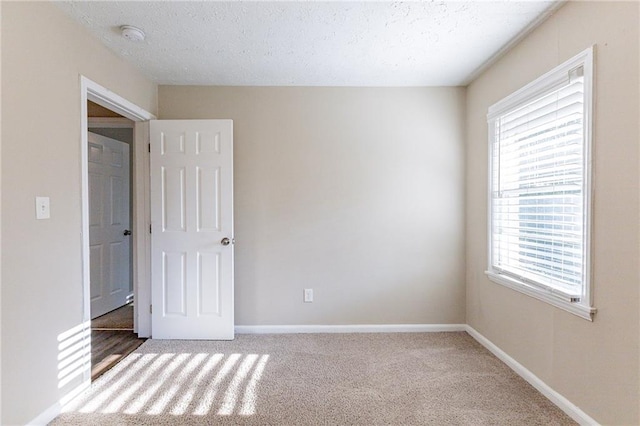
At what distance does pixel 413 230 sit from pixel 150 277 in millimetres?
2557

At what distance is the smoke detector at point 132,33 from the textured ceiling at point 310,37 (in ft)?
0.13

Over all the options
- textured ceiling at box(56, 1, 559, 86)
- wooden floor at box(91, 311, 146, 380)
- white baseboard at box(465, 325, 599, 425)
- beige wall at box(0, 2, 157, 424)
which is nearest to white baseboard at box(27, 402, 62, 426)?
beige wall at box(0, 2, 157, 424)

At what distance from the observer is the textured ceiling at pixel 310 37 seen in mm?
1937

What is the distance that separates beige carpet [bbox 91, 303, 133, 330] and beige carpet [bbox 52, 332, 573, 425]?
74 cm

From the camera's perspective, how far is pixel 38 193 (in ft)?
5.78

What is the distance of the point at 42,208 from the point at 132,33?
4.13 ft

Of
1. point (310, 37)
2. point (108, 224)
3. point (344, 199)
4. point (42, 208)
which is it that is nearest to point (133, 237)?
point (108, 224)

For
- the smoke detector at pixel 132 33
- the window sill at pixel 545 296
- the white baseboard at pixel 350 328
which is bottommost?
the white baseboard at pixel 350 328

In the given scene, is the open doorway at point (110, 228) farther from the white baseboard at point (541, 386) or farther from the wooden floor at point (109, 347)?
the white baseboard at point (541, 386)

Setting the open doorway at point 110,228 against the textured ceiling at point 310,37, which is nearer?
the textured ceiling at point 310,37

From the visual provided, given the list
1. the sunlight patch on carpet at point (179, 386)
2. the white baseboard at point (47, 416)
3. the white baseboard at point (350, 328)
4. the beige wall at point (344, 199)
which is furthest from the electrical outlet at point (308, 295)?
the white baseboard at point (47, 416)

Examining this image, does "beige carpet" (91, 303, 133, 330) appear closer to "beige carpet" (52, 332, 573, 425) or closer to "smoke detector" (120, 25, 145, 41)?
"beige carpet" (52, 332, 573, 425)

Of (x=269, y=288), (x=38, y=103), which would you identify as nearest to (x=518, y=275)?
(x=269, y=288)

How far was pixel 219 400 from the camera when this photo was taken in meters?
2.01
